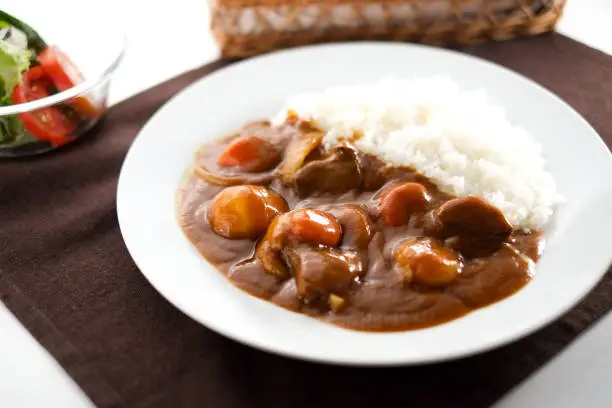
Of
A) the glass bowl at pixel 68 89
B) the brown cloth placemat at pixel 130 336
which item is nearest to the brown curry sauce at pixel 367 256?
the brown cloth placemat at pixel 130 336

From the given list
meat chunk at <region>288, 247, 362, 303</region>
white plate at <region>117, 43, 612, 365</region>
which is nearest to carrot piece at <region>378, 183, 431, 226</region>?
meat chunk at <region>288, 247, 362, 303</region>

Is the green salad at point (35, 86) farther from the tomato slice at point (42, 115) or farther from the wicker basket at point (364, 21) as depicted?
the wicker basket at point (364, 21)

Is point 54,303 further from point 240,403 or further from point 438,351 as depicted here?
point 438,351

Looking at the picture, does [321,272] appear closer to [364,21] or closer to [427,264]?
[427,264]

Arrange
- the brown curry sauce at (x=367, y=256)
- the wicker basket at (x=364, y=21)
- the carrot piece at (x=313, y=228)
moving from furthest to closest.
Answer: the wicker basket at (x=364, y=21), the carrot piece at (x=313, y=228), the brown curry sauce at (x=367, y=256)

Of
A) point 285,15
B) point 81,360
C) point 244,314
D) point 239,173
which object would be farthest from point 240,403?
point 285,15

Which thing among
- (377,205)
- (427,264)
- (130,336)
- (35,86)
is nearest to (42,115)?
(35,86)
